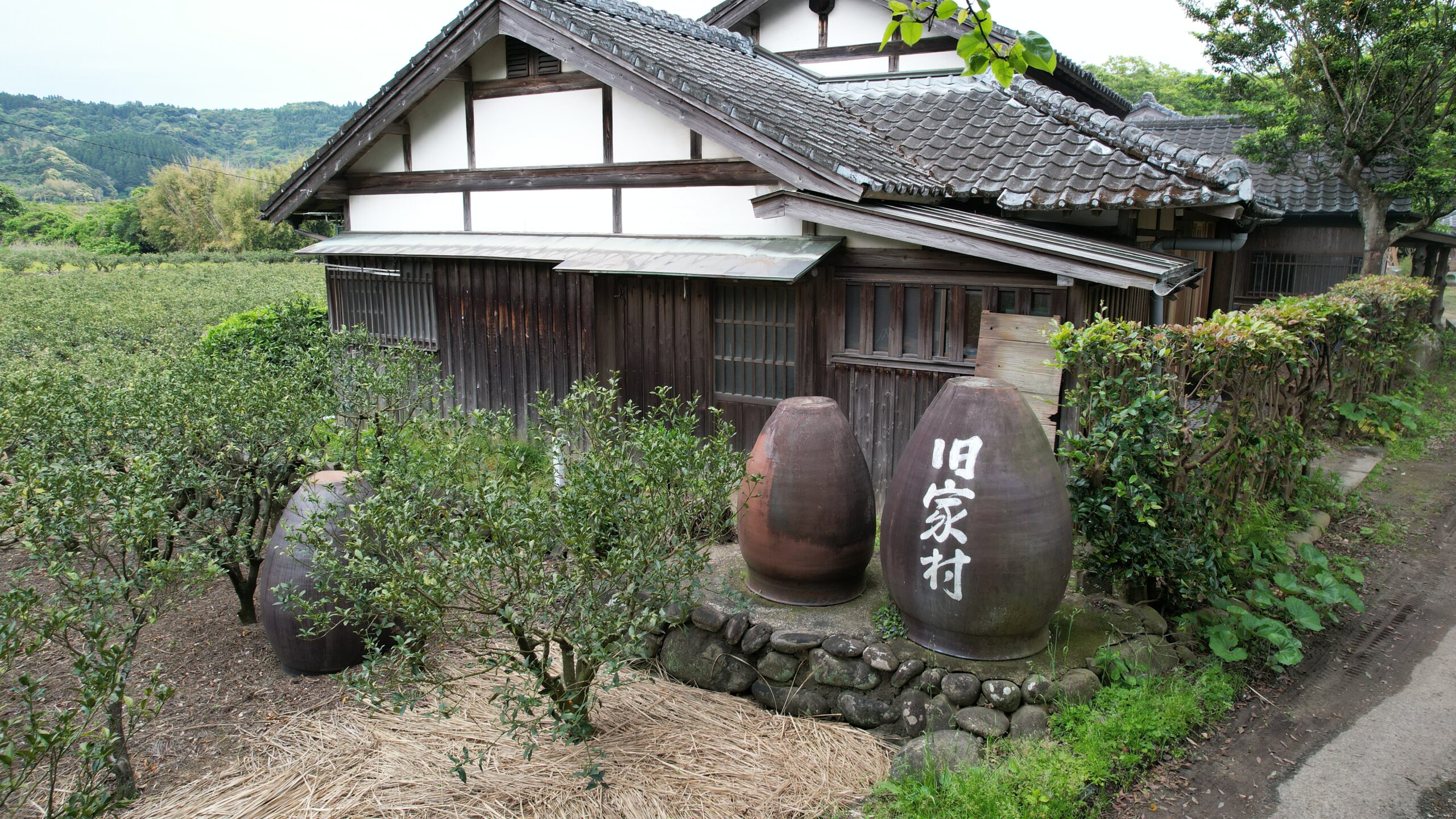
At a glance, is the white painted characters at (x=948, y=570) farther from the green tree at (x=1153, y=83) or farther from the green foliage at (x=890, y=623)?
the green tree at (x=1153, y=83)

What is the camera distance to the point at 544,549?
4.25 meters

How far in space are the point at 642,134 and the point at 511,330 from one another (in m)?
2.90

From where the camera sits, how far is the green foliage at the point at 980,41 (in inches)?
133

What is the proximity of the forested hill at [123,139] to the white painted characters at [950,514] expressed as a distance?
8597cm

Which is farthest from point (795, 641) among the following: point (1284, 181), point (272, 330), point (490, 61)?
point (1284, 181)

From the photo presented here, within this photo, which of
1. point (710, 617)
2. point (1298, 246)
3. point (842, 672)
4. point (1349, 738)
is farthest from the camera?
point (1298, 246)

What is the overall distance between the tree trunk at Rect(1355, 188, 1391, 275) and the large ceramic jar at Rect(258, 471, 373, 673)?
50.1 feet

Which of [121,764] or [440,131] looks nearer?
[121,764]

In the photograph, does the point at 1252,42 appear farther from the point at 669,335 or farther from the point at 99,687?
the point at 99,687

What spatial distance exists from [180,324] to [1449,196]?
23.0 m

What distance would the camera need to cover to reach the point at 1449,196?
1322 cm

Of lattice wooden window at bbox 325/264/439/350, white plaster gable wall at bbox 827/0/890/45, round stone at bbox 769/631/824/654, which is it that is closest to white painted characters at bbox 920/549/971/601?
round stone at bbox 769/631/824/654

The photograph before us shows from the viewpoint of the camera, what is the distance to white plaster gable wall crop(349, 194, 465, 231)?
35.1 feet

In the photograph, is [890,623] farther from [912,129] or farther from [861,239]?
[912,129]
